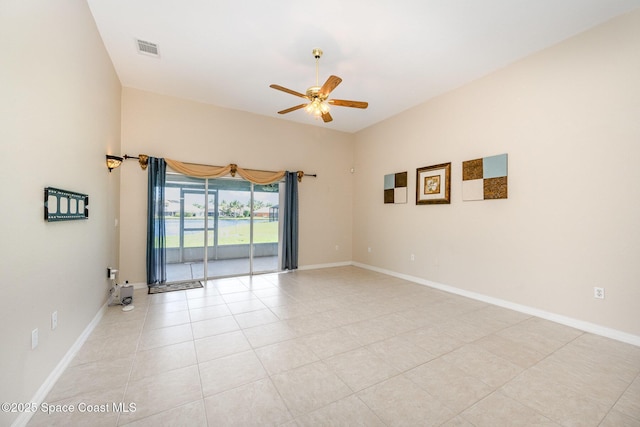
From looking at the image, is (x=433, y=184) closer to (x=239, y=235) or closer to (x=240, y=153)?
(x=240, y=153)

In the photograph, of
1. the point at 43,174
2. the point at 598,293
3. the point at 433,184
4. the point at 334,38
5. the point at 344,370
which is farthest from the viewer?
the point at 433,184

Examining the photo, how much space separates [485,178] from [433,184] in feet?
3.05

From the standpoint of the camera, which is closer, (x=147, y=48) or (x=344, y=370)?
(x=344, y=370)

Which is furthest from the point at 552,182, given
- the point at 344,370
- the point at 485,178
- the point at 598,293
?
the point at 344,370

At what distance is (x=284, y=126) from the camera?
6020 mm

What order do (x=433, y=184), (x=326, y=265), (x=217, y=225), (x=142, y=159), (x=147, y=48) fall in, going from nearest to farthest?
(x=147, y=48)
(x=142, y=159)
(x=433, y=184)
(x=217, y=225)
(x=326, y=265)

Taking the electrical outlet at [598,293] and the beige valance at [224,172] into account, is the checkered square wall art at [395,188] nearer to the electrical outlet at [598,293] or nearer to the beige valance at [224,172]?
the beige valance at [224,172]

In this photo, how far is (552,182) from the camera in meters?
3.31

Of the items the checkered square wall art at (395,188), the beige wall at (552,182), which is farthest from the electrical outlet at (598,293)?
the checkered square wall art at (395,188)

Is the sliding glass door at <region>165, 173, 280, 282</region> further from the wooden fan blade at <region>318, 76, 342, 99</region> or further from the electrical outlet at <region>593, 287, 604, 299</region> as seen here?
the electrical outlet at <region>593, 287, 604, 299</region>

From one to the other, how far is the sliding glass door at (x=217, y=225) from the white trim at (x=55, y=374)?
235cm

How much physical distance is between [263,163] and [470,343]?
4.83 meters

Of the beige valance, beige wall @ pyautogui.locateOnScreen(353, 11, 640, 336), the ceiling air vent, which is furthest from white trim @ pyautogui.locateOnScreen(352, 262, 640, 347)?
the ceiling air vent

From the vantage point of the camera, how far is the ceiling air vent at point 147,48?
3373 mm
